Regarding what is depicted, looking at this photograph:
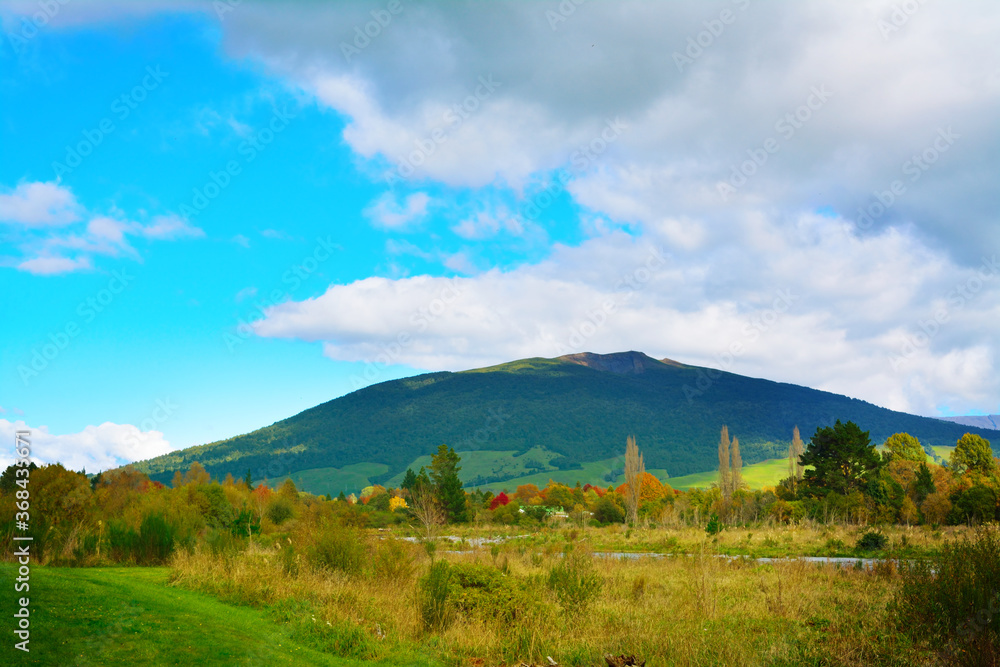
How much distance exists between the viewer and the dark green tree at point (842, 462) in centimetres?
5572

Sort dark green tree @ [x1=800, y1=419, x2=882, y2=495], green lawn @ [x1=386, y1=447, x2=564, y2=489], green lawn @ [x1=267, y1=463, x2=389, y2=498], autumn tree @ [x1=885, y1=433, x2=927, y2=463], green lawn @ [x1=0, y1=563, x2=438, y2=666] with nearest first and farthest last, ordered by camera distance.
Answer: green lawn @ [x1=0, y1=563, x2=438, y2=666]
dark green tree @ [x1=800, y1=419, x2=882, y2=495]
autumn tree @ [x1=885, y1=433, x2=927, y2=463]
green lawn @ [x1=267, y1=463, x2=389, y2=498]
green lawn @ [x1=386, y1=447, x2=564, y2=489]

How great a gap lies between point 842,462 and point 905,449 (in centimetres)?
2616

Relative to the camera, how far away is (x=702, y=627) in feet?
36.3

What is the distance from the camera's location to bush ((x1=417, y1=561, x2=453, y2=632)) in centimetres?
1172

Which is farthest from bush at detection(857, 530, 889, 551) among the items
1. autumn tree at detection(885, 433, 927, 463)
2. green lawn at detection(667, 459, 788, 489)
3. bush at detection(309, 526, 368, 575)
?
green lawn at detection(667, 459, 788, 489)

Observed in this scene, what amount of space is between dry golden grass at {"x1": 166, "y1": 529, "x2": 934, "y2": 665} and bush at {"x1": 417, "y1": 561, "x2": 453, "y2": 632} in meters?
0.23

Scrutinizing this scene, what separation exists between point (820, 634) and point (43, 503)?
703 inches

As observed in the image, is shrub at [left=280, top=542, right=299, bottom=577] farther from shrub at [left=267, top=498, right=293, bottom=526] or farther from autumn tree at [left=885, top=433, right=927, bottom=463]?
autumn tree at [left=885, top=433, right=927, bottom=463]

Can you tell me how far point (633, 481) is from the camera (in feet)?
212

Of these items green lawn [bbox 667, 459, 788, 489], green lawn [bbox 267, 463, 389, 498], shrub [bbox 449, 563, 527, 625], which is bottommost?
green lawn [bbox 667, 459, 788, 489]

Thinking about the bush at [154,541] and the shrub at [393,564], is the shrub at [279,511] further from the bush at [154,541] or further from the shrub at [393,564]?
the shrub at [393,564]

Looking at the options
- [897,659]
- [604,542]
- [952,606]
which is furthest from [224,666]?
[604,542]

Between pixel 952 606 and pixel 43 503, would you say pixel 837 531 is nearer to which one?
pixel 952 606

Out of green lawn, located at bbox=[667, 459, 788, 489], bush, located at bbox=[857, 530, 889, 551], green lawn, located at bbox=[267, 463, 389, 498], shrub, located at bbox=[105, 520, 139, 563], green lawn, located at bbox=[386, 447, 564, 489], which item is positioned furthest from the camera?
green lawn, located at bbox=[386, 447, 564, 489]
